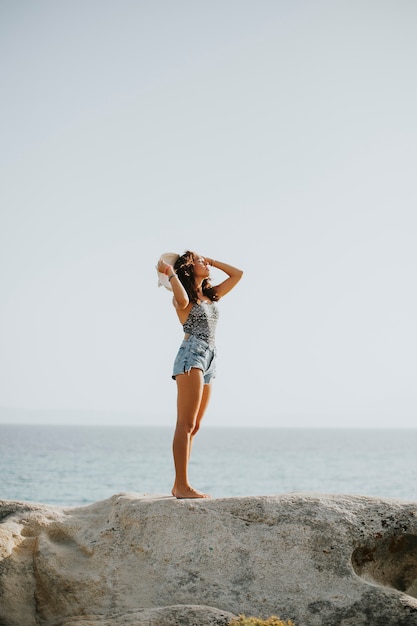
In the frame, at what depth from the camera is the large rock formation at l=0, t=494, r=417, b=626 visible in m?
5.87

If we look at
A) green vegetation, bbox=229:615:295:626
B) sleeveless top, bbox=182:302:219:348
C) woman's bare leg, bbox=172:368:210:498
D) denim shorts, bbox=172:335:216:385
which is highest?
sleeveless top, bbox=182:302:219:348

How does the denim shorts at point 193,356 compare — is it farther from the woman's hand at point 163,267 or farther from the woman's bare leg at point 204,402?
the woman's hand at point 163,267

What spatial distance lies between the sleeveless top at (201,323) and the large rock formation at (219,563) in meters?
1.78

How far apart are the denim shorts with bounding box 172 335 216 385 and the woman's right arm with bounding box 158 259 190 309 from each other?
1.30ft

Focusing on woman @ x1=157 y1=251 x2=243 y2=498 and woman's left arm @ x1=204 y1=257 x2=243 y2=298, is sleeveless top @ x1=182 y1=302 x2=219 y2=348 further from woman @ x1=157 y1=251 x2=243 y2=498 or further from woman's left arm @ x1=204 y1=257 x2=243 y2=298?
woman's left arm @ x1=204 y1=257 x2=243 y2=298

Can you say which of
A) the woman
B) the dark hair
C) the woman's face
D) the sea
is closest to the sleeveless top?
the woman

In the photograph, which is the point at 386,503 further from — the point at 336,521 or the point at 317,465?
the point at 317,465

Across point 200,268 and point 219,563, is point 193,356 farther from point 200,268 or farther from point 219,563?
point 219,563

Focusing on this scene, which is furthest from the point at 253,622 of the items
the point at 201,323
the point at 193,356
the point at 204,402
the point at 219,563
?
the point at 201,323

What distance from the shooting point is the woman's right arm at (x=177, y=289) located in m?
7.17

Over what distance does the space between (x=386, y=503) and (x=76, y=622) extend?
10.5 feet

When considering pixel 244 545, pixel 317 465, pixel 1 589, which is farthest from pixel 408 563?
pixel 317 465

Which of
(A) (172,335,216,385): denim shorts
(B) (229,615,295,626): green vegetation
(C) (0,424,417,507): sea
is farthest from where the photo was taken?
(C) (0,424,417,507): sea

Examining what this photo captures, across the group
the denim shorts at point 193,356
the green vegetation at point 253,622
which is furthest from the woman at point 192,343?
the green vegetation at point 253,622
